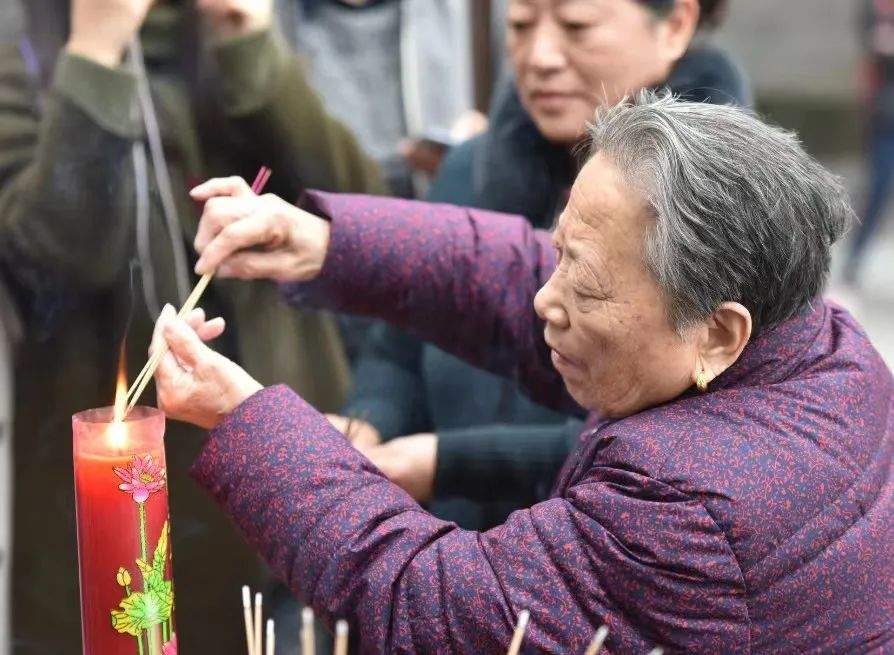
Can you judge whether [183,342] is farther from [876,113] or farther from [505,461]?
[876,113]

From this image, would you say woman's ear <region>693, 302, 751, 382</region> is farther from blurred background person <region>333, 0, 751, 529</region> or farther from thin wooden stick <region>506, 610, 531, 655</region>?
blurred background person <region>333, 0, 751, 529</region>

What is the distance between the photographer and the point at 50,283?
4.87 feet

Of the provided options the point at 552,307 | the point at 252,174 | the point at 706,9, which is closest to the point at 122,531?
the point at 552,307

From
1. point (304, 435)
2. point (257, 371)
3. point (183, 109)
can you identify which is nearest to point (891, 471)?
point (304, 435)

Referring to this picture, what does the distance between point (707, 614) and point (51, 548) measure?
2.90 feet

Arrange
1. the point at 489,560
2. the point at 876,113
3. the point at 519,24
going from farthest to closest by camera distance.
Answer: the point at 876,113
the point at 519,24
the point at 489,560

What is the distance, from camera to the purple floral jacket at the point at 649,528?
3.45ft

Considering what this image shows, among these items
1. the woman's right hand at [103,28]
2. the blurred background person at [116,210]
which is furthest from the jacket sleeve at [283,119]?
the woman's right hand at [103,28]

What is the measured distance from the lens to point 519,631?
975 millimetres

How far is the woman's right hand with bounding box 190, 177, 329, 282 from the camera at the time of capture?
4.39 feet

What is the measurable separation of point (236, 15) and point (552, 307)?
0.70m

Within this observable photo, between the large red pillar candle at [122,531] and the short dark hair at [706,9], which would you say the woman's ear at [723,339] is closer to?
Result: the large red pillar candle at [122,531]

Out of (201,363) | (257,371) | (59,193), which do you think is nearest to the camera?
(201,363)

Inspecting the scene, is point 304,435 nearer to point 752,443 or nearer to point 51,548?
point 752,443
